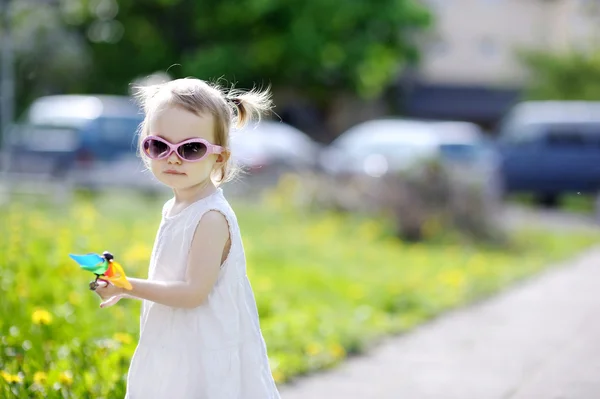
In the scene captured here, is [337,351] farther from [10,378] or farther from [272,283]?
[272,283]

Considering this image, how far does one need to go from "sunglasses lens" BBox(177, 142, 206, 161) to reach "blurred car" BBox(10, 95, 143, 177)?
46.8 ft

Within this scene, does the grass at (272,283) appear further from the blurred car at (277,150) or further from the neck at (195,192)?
the blurred car at (277,150)

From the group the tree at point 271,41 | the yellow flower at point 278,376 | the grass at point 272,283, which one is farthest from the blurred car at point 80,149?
the tree at point 271,41

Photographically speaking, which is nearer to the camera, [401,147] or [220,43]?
[401,147]

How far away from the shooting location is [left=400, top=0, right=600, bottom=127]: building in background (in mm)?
43688

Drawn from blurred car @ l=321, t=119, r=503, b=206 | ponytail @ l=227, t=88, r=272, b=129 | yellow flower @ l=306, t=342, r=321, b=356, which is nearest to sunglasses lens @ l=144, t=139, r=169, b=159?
ponytail @ l=227, t=88, r=272, b=129

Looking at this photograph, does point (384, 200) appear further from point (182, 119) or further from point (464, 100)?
point (464, 100)

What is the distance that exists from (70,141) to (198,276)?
1498 centimetres

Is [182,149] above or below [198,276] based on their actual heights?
above

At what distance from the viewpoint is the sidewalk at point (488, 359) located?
17.6ft

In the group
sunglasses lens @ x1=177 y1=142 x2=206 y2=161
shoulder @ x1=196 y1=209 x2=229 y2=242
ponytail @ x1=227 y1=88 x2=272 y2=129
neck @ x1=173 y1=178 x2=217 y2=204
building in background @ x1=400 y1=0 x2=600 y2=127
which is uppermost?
ponytail @ x1=227 y1=88 x2=272 y2=129

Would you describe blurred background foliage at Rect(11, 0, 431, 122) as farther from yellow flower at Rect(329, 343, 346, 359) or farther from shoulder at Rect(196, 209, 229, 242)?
shoulder at Rect(196, 209, 229, 242)

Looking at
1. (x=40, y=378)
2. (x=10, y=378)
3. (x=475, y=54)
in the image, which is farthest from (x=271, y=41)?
(x=10, y=378)

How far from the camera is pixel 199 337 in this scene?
311cm
